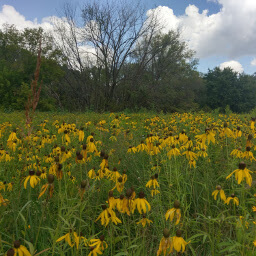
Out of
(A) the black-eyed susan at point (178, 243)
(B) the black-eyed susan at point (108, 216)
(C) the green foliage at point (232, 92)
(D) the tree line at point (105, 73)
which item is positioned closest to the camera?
(A) the black-eyed susan at point (178, 243)

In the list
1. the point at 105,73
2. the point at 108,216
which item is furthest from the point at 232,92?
the point at 108,216

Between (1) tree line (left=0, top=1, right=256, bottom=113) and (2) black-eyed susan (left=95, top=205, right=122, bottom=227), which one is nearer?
(2) black-eyed susan (left=95, top=205, right=122, bottom=227)

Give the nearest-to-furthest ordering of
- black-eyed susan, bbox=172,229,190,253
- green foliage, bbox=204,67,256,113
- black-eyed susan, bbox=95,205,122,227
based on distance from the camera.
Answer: black-eyed susan, bbox=172,229,190,253 → black-eyed susan, bbox=95,205,122,227 → green foliage, bbox=204,67,256,113

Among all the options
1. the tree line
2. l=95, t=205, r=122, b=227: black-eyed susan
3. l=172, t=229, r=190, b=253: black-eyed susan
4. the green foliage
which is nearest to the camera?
l=172, t=229, r=190, b=253: black-eyed susan

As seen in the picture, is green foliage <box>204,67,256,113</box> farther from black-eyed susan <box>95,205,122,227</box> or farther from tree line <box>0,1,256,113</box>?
black-eyed susan <box>95,205,122,227</box>

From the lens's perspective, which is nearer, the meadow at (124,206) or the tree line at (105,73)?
the meadow at (124,206)

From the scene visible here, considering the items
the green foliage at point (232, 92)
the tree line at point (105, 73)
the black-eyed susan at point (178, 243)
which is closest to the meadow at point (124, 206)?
the black-eyed susan at point (178, 243)

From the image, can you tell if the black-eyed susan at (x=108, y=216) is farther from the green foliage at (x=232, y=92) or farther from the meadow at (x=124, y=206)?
the green foliage at (x=232, y=92)

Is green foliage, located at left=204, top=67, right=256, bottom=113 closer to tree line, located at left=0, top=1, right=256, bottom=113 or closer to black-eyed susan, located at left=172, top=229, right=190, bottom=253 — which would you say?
tree line, located at left=0, top=1, right=256, bottom=113

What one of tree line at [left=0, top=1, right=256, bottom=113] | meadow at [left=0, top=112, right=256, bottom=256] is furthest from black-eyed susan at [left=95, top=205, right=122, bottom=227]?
tree line at [left=0, top=1, right=256, bottom=113]

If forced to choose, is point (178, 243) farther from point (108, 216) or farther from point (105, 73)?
point (105, 73)

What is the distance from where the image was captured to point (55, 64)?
58.2 feet

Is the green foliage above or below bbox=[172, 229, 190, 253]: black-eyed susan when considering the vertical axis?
above

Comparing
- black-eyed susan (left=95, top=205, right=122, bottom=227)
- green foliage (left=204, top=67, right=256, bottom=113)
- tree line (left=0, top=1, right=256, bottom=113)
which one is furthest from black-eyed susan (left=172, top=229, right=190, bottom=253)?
green foliage (left=204, top=67, right=256, bottom=113)
